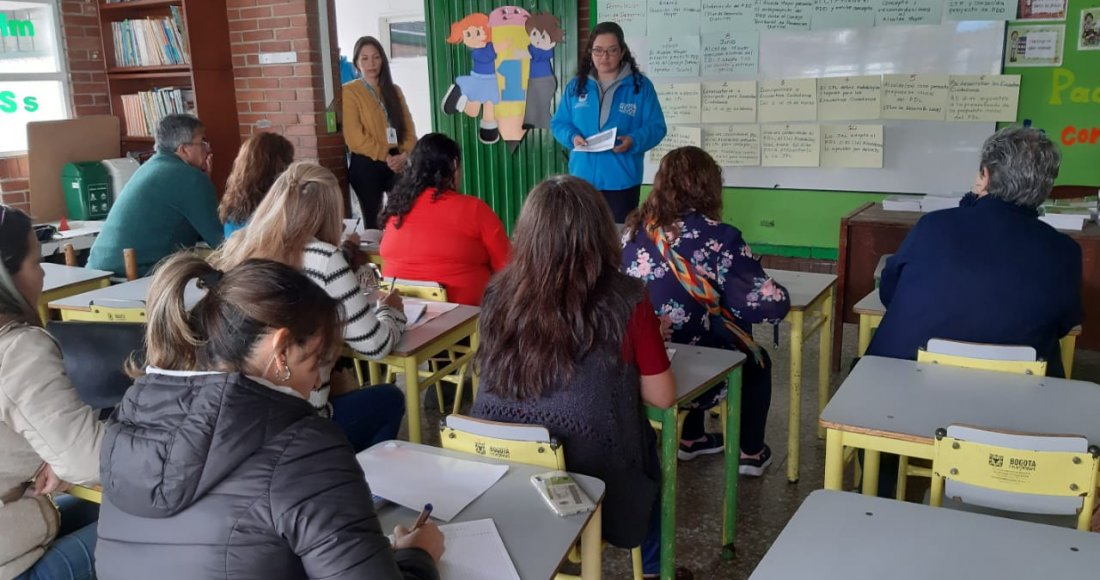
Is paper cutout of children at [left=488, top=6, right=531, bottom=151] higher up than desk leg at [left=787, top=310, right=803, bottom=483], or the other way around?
paper cutout of children at [left=488, top=6, right=531, bottom=151]

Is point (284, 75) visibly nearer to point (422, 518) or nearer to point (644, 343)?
point (644, 343)

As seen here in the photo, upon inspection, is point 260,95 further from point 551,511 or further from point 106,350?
point 551,511

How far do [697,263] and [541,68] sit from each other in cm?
353

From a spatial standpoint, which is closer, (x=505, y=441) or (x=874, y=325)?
(x=505, y=441)

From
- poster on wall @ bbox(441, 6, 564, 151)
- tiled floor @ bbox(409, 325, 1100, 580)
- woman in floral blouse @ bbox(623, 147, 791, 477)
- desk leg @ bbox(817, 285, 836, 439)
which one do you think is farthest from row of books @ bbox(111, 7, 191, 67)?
desk leg @ bbox(817, 285, 836, 439)

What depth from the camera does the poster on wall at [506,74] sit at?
5.77 metres

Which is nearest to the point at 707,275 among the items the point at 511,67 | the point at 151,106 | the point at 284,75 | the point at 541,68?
the point at 541,68

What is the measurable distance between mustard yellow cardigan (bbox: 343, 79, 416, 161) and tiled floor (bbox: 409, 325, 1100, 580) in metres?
2.21

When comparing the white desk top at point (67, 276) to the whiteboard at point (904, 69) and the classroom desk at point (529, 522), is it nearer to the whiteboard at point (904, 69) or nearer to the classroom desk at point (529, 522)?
the classroom desk at point (529, 522)

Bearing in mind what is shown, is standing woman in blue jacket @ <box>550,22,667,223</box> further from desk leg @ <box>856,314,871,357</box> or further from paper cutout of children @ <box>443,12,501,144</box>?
desk leg @ <box>856,314,871,357</box>

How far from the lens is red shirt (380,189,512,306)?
3215 millimetres

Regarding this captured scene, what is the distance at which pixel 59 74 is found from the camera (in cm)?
546

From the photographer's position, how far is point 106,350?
2.28 m

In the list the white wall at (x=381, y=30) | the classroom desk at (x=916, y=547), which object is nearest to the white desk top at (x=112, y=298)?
the classroom desk at (x=916, y=547)
